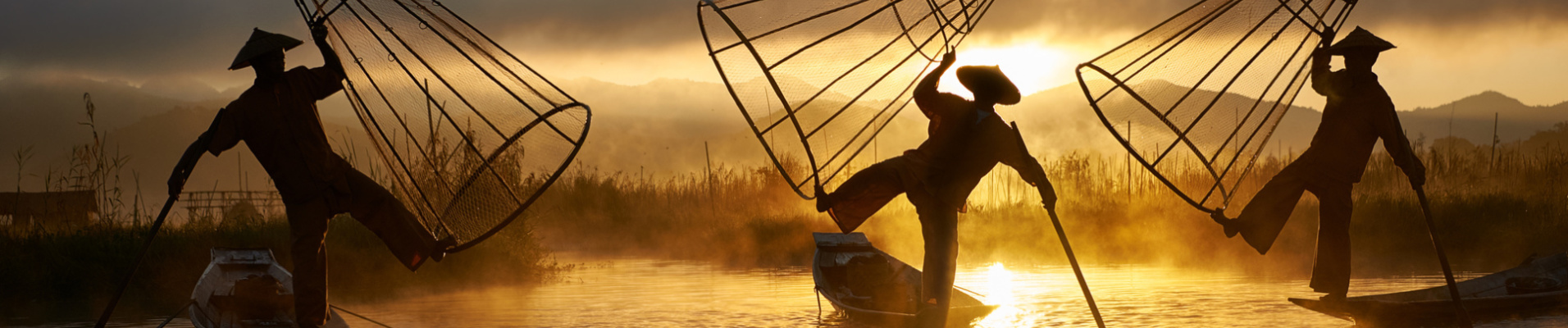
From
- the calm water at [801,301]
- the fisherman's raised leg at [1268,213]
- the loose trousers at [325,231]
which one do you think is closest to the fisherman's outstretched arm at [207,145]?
the loose trousers at [325,231]

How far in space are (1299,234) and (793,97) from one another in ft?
24.8

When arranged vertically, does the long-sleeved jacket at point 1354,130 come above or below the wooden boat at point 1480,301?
above

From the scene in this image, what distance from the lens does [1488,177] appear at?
1499cm

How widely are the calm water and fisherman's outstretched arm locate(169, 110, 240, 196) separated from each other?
2.17 meters

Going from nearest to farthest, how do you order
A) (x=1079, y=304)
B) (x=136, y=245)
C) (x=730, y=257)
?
(x=1079, y=304) < (x=136, y=245) < (x=730, y=257)

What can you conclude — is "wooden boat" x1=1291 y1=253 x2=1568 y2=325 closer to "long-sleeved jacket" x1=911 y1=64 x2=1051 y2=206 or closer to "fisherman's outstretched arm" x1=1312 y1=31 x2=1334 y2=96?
"fisherman's outstretched arm" x1=1312 y1=31 x2=1334 y2=96

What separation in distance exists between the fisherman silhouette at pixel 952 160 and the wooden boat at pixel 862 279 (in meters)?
1.72

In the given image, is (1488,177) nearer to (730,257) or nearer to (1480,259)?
(1480,259)

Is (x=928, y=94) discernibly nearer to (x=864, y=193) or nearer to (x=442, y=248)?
(x=864, y=193)

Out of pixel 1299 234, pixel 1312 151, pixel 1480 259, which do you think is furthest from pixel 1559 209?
pixel 1312 151

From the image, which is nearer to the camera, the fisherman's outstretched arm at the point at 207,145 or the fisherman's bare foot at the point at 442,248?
the fisherman's outstretched arm at the point at 207,145

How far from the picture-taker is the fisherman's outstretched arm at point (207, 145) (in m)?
5.46

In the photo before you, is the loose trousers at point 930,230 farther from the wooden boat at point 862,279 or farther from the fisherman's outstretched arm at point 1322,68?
the fisherman's outstretched arm at point 1322,68

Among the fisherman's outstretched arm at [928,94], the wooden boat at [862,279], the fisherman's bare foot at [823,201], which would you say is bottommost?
the wooden boat at [862,279]
